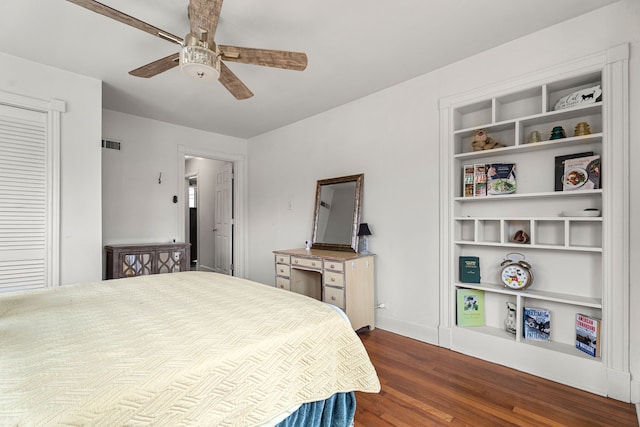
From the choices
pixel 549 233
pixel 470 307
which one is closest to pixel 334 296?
pixel 470 307

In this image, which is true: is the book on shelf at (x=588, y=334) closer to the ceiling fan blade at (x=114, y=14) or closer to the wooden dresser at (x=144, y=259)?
the ceiling fan blade at (x=114, y=14)

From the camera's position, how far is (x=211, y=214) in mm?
5859

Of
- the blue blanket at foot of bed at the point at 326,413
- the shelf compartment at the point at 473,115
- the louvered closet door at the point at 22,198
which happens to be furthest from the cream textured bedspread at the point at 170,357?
the shelf compartment at the point at 473,115

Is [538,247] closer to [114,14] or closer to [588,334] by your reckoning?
[588,334]

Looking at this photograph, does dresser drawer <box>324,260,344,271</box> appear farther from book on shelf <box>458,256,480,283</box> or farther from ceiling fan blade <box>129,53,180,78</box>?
ceiling fan blade <box>129,53,180,78</box>

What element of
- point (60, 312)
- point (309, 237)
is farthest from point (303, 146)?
point (60, 312)

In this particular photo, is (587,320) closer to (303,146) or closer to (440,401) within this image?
(440,401)

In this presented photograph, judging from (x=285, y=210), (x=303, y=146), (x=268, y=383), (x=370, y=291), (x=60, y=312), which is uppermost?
(x=303, y=146)

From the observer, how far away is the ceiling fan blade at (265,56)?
5.77ft

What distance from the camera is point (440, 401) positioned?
1.89m

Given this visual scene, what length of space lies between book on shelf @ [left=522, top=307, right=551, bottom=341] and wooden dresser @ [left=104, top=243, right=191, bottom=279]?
3.73 meters

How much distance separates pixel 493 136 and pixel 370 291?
1870 millimetres

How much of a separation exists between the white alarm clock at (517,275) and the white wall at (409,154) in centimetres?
55

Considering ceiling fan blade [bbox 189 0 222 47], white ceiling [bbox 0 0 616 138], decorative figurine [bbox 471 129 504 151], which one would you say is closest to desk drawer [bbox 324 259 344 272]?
decorative figurine [bbox 471 129 504 151]
